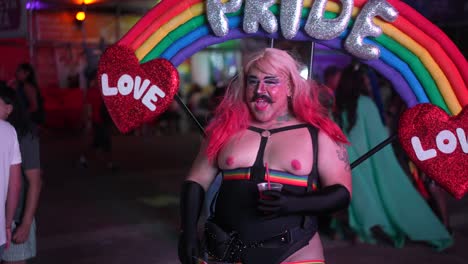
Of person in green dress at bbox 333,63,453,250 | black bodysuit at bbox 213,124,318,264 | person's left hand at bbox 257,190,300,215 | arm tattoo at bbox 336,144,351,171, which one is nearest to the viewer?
person's left hand at bbox 257,190,300,215

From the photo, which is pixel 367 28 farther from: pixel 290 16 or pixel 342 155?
pixel 342 155

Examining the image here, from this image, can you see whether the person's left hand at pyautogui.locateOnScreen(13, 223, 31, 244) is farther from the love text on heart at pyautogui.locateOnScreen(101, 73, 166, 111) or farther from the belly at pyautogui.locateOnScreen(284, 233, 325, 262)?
the belly at pyautogui.locateOnScreen(284, 233, 325, 262)

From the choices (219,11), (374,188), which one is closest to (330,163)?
(219,11)

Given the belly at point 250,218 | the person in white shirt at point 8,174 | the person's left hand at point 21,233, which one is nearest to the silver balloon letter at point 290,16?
the belly at point 250,218

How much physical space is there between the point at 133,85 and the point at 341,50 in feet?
3.67

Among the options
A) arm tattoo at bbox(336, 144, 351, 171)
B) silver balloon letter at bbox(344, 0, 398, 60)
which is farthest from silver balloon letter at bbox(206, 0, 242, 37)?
arm tattoo at bbox(336, 144, 351, 171)

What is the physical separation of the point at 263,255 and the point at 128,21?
16094mm

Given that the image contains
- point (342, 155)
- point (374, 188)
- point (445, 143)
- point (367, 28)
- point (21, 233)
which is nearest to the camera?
point (342, 155)

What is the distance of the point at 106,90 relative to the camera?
11.4ft

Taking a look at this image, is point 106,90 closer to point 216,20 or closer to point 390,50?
point 216,20

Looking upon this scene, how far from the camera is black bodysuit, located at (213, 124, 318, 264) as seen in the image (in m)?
2.79

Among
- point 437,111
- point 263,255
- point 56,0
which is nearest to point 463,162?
point 437,111

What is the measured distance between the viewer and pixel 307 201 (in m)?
2.71

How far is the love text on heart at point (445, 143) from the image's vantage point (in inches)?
124
